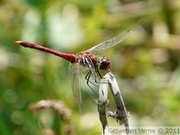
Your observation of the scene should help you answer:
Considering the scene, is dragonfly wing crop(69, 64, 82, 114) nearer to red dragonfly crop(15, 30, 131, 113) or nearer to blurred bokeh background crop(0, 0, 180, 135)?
red dragonfly crop(15, 30, 131, 113)

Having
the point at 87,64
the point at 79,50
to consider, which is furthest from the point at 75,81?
the point at 79,50

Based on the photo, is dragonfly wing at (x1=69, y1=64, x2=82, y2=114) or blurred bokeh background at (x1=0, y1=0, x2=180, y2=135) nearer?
dragonfly wing at (x1=69, y1=64, x2=82, y2=114)

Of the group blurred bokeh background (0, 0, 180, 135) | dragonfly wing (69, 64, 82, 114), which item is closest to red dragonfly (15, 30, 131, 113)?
dragonfly wing (69, 64, 82, 114)

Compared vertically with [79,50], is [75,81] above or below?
below

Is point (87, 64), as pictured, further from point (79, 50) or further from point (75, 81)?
point (79, 50)

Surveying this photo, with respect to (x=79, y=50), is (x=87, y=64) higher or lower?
lower

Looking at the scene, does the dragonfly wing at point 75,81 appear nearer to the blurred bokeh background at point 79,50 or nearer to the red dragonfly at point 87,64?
the red dragonfly at point 87,64

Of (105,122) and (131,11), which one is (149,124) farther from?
(105,122)

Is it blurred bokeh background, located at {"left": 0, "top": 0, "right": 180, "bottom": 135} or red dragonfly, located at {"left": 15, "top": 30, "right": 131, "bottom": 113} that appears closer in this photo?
red dragonfly, located at {"left": 15, "top": 30, "right": 131, "bottom": 113}

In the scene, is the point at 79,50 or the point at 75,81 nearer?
the point at 75,81

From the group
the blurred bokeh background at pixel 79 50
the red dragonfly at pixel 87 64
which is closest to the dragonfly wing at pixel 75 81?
the red dragonfly at pixel 87 64
